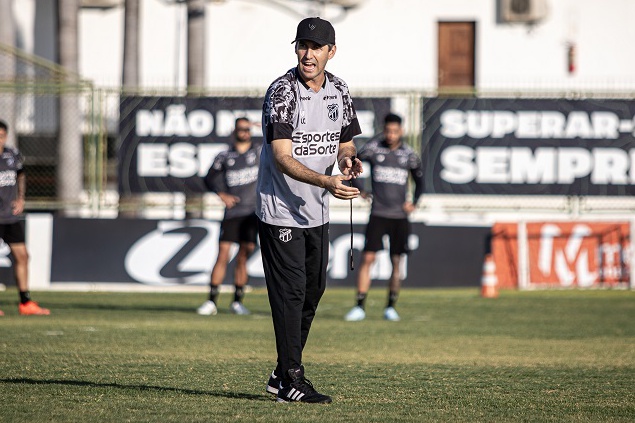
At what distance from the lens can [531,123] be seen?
20547mm

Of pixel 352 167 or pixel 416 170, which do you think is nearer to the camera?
pixel 352 167

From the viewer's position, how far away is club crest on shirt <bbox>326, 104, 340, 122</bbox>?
24.0ft

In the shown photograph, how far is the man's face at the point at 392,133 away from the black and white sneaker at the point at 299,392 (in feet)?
24.8

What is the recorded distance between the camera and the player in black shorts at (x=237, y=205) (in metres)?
15.1

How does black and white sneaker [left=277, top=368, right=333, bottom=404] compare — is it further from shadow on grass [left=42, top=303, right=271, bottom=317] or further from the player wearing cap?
shadow on grass [left=42, top=303, right=271, bottom=317]

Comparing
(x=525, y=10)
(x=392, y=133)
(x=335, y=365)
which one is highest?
(x=525, y=10)

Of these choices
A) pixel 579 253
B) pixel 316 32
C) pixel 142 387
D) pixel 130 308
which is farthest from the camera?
pixel 579 253

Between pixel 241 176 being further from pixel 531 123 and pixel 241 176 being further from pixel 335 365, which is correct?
pixel 531 123

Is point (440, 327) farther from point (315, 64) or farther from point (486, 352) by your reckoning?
point (315, 64)

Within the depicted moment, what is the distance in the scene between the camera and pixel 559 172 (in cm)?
2064

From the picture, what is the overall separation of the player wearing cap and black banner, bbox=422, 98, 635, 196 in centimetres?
1316

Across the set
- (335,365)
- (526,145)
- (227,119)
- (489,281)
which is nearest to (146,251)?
(227,119)

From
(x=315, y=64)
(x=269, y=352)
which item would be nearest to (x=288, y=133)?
(x=315, y=64)

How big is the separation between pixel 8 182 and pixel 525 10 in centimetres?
1738
